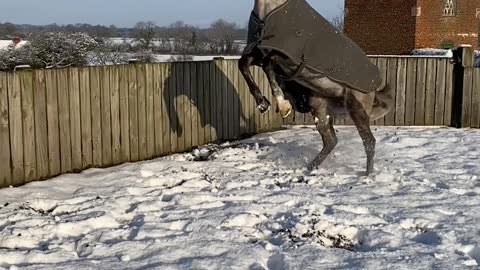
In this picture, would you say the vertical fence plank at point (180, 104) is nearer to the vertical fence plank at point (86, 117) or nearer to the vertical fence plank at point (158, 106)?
the vertical fence plank at point (158, 106)

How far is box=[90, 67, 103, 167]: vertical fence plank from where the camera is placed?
7.79 meters

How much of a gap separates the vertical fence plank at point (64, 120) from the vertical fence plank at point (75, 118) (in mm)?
54

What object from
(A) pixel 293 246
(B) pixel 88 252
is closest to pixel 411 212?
(A) pixel 293 246

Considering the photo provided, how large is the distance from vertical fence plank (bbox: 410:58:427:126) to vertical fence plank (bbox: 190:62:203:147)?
4870 mm

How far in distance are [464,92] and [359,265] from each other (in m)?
8.49

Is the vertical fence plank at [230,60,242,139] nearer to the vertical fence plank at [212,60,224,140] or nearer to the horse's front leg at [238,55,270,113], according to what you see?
the vertical fence plank at [212,60,224,140]

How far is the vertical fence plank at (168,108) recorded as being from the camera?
9.02 metres

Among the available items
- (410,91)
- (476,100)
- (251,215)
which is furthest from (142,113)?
(476,100)

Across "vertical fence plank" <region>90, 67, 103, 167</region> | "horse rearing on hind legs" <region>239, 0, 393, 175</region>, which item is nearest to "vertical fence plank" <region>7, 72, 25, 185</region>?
"vertical fence plank" <region>90, 67, 103, 167</region>

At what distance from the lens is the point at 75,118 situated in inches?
296

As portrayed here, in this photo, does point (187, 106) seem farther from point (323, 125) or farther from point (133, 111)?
point (323, 125)

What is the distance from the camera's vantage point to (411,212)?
5.71 metres

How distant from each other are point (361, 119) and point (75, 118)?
11.8ft

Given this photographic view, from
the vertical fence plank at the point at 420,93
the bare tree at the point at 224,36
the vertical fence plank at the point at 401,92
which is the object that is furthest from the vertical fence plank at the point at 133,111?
the bare tree at the point at 224,36
